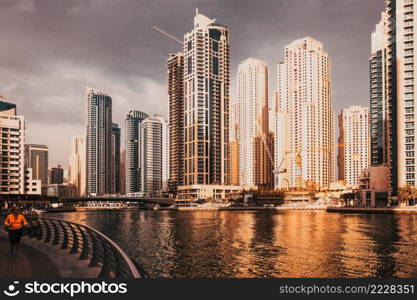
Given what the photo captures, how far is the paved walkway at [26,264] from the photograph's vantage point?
17.7 metres

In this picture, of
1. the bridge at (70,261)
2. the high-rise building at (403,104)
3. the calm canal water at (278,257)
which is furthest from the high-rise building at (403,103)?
the bridge at (70,261)

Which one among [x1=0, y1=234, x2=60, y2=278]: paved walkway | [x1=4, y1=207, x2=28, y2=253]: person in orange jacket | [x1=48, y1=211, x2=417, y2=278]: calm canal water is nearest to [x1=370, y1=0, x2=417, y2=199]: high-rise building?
[x1=48, y1=211, x2=417, y2=278]: calm canal water

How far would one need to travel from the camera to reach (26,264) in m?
19.9

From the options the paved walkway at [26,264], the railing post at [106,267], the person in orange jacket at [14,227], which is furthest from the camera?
the person in orange jacket at [14,227]

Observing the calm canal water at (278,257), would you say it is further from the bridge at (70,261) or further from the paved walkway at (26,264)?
the paved walkway at (26,264)

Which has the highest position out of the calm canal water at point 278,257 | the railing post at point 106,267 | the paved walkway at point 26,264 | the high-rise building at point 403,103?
the high-rise building at point 403,103

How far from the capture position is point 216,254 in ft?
166

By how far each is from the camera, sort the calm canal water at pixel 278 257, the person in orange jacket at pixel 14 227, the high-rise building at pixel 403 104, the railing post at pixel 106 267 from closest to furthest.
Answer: the railing post at pixel 106 267, the person in orange jacket at pixel 14 227, the calm canal water at pixel 278 257, the high-rise building at pixel 403 104

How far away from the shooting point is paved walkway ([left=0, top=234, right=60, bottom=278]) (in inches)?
695

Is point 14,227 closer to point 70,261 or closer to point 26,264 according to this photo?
point 26,264

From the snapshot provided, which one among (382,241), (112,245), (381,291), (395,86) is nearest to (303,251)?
(382,241)

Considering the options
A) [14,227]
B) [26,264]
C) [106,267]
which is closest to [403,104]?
[14,227]

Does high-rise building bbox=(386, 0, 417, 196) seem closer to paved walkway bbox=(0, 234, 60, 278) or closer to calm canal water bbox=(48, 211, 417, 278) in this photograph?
calm canal water bbox=(48, 211, 417, 278)

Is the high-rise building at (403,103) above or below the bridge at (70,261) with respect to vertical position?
above
